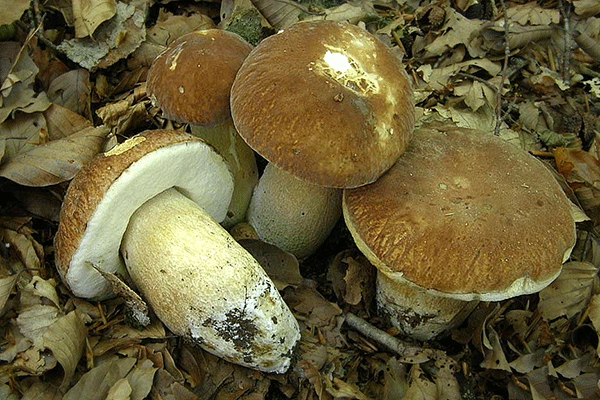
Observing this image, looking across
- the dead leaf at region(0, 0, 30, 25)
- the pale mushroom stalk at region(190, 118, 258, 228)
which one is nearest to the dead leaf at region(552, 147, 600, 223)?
the pale mushroom stalk at region(190, 118, 258, 228)

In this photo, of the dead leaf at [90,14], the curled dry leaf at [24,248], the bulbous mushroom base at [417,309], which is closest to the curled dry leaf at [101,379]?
the curled dry leaf at [24,248]

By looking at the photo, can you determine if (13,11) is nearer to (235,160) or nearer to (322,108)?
A: (235,160)

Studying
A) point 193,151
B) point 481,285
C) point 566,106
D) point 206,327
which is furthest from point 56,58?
point 566,106

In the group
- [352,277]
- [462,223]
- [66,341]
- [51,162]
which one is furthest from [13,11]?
[462,223]

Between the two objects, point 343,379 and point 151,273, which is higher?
point 151,273

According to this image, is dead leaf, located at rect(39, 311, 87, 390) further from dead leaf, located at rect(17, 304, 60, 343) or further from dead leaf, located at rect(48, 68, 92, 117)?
dead leaf, located at rect(48, 68, 92, 117)

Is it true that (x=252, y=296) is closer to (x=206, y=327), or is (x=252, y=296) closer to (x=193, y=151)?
(x=206, y=327)
